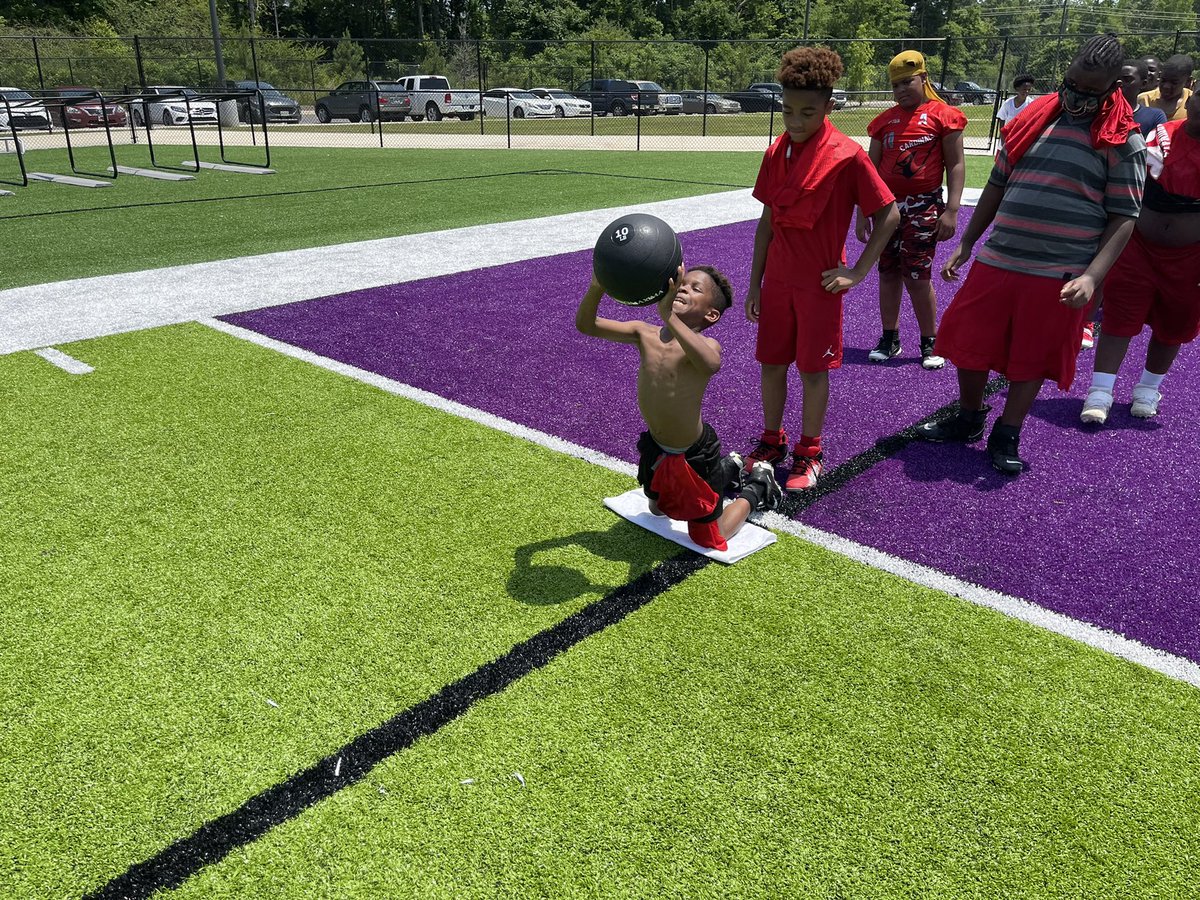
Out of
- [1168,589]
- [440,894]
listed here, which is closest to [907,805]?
[440,894]

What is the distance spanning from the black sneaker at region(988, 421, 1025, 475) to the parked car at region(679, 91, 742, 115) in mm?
36431

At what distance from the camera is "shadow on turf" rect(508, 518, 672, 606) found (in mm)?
3172

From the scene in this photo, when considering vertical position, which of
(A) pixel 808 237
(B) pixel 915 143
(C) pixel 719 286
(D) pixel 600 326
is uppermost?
(B) pixel 915 143

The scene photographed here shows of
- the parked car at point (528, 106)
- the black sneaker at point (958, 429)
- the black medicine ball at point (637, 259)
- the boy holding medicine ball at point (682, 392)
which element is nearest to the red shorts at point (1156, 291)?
the black sneaker at point (958, 429)

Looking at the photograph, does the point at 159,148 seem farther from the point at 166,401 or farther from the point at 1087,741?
the point at 1087,741

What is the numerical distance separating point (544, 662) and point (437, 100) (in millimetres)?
35287

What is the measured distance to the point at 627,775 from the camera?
2.30 m

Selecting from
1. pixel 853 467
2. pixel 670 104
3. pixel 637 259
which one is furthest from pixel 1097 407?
pixel 670 104

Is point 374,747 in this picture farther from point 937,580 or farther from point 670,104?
point 670,104

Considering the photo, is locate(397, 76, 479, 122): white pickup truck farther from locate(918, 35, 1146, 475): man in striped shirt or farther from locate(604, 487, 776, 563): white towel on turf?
locate(604, 487, 776, 563): white towel on turf

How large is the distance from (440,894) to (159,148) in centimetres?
2468

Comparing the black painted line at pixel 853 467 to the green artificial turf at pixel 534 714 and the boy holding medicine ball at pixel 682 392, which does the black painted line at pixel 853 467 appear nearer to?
the green artificial turf at pixel 534 714

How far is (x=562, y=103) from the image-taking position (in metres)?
36.2

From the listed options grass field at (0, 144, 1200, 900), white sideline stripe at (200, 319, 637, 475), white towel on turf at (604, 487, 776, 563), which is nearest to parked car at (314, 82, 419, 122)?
white sideline stripe at (200, 319, 637, 475)
